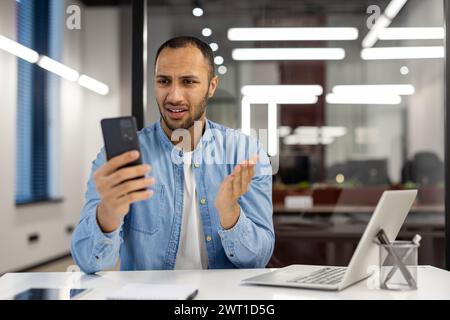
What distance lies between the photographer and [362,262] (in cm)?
156

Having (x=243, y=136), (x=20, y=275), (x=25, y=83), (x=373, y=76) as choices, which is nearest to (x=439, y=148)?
(x=373, y=76)

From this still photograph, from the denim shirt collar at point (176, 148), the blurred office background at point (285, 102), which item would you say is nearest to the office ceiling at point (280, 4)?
the blurred office background at point (285, 102)

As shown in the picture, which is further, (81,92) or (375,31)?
(375,31)

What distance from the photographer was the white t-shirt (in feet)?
6.68

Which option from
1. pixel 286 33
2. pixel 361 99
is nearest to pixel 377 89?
pixel 361 99

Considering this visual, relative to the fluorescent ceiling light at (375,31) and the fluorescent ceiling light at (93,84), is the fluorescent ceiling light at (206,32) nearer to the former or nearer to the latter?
the fluorescent ceiling light at (93,84)

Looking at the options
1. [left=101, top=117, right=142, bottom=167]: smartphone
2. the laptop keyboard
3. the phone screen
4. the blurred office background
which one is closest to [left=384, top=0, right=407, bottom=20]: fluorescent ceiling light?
the blurred office background

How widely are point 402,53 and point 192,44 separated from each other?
1.29 meters

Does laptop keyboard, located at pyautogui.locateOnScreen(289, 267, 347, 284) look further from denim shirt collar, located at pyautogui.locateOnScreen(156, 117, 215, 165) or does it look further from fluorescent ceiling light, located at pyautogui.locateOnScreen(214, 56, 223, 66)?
fluorescent ceiling light, located at pyautogui.locateOnScreen(214, 56, 223, 66)

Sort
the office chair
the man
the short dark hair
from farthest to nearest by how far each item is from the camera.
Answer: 1. the office chair
2. the short dark hair
3. the man

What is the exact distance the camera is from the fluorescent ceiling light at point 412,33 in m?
2.61

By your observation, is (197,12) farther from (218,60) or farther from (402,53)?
(402,53)

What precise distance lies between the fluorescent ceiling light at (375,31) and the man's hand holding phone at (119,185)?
1.54 meters

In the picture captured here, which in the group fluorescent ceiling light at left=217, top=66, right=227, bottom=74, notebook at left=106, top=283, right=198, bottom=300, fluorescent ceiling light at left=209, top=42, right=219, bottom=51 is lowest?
notebook at left=106, top=283, right=198, bottom=300
